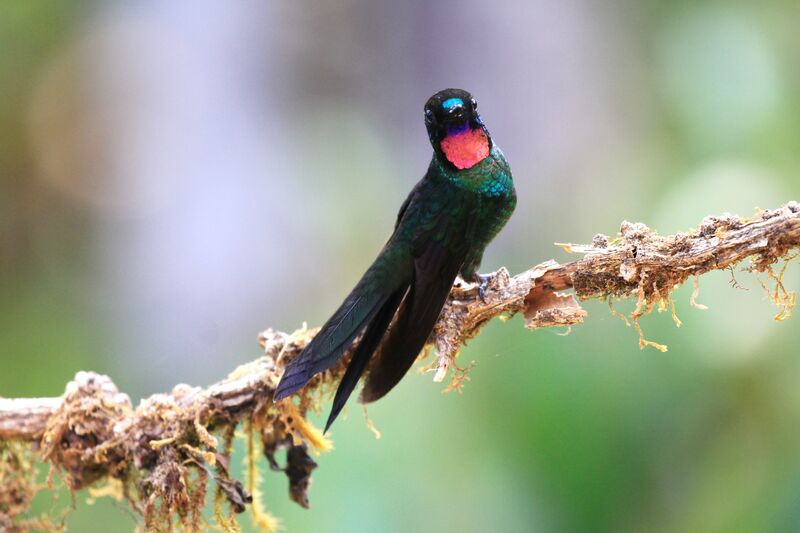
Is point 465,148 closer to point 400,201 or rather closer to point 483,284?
point 483,284

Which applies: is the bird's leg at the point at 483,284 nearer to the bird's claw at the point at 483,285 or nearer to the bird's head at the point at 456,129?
the bird's claw at the point at 483,285

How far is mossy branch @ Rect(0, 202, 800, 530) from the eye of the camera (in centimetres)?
172

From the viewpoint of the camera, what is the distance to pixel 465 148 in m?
1.94

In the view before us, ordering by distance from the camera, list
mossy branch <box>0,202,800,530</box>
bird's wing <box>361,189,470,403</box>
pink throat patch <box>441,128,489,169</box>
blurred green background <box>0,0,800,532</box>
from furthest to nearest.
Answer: blurred green background <box>0,0,800,532</box>, pink throat patch <box>441,128,489,169</box>, bird's wing <box>361,189,470,403</box>, mossy branch <box>0,202,800,530</box>

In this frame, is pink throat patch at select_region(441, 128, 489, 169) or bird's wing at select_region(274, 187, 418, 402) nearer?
bird's wing at select_region(274, 187, 418, 402)

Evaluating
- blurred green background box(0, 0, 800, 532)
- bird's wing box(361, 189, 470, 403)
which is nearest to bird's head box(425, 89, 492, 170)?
bird's wing box(361, 189, 470, 403)

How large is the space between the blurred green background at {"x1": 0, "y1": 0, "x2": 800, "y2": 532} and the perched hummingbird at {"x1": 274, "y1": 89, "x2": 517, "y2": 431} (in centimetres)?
119

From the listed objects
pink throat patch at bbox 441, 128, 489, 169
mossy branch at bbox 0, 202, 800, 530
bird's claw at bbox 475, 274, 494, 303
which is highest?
pink throat patch at bbox 441, 128, 489, 169

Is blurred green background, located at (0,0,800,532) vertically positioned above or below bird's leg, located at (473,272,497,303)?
above

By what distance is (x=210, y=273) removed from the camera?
4.58 m

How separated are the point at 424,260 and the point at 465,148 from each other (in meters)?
0.31

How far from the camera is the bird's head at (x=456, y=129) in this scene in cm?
188

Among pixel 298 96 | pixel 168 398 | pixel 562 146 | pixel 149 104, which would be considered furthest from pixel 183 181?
pixel 168 398

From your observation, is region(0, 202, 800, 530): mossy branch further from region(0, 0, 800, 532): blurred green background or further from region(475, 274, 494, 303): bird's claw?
region(0, 0, 800, 532): blurred green background
